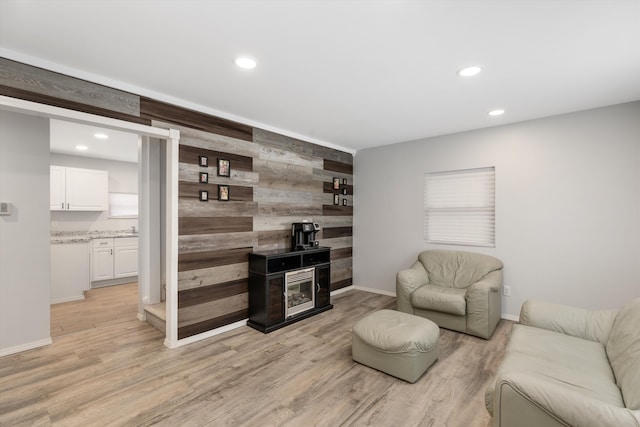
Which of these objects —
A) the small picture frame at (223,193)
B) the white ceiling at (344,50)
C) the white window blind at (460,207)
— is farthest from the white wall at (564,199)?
the small picture frame at (223,193)

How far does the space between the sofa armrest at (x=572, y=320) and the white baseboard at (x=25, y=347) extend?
4.56m

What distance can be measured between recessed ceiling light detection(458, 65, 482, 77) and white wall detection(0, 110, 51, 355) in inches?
158

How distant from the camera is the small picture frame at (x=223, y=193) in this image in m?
3.41

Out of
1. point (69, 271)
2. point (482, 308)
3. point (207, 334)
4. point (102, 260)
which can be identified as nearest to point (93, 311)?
point (69, 271)

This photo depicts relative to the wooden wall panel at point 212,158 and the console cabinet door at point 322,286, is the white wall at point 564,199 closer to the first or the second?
the console cabinet door at point 322,286

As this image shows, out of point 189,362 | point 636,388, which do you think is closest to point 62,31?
point 189,362

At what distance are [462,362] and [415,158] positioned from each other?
3.00 meters

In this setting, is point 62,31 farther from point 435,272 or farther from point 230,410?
point 435,272

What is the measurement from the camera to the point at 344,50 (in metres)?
2.15

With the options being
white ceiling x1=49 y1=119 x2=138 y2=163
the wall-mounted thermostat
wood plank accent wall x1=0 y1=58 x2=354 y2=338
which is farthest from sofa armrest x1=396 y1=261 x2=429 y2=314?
white ceiling x1=49 y1=119 x2=138 y2=163

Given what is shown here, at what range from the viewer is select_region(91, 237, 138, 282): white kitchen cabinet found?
5.62 m

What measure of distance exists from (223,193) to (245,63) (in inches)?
60.4

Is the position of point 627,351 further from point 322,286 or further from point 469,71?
point 322,286

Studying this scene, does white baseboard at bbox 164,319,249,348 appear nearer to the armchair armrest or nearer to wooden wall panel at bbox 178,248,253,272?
wooden wall panel at bbox 178,248,253,272
